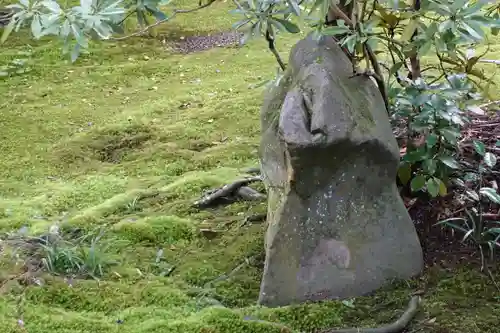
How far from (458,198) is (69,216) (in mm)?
2360

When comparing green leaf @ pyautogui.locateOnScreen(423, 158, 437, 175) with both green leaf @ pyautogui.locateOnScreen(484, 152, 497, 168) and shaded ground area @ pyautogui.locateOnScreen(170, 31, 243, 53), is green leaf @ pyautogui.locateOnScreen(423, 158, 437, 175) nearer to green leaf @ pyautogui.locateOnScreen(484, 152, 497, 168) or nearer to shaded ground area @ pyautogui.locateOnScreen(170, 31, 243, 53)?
green leaf @ pyautogui.locateOnScreen(484, 152, 497, 168)

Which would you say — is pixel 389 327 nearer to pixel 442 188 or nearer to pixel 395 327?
pixel 395 327

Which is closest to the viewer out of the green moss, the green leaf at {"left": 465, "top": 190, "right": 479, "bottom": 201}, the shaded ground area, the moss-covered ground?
the moss-covered ground

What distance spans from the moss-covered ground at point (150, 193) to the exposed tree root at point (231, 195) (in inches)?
3.6

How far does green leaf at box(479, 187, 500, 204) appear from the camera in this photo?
9.18 ft

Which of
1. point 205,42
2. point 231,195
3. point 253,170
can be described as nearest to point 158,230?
point 231,195

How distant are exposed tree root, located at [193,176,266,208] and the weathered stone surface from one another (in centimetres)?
103

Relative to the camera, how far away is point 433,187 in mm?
2877

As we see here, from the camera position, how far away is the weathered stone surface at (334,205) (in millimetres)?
2664

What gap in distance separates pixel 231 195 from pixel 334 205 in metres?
1.29

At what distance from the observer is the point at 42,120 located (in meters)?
6.11

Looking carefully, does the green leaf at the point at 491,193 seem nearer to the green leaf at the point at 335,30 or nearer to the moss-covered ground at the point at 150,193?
the moss-covered ground at the point at 150,193

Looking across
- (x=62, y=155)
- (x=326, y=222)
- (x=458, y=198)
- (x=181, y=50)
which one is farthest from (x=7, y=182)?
(x=181, y=50)

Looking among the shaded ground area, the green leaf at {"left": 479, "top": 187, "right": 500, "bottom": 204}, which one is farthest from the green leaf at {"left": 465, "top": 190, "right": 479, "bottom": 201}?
the shaded ground area
